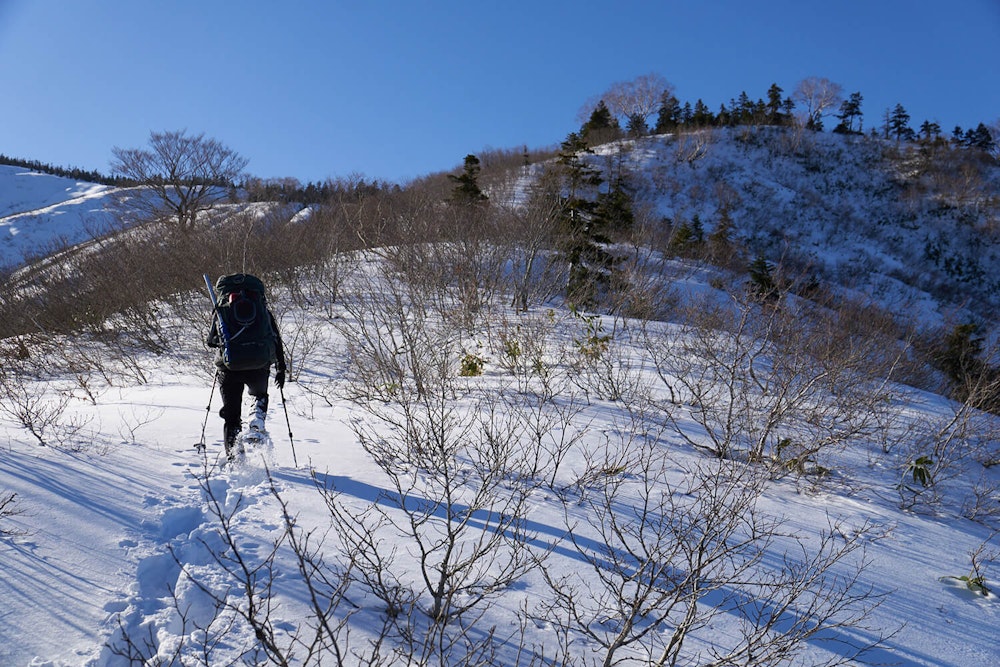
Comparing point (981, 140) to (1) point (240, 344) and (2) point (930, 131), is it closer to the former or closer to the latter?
(2) point (930, 131)

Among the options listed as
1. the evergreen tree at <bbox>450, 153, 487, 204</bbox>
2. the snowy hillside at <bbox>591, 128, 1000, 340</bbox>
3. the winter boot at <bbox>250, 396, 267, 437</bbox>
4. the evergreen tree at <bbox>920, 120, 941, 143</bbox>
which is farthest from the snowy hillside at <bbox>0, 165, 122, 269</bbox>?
the evergreen tree at <bbox>920, 120, 941, 143</bbox>

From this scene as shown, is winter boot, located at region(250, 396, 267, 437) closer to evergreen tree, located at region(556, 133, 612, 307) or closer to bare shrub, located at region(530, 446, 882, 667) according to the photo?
bare shrub, located at region(530, 446, 882, 667)

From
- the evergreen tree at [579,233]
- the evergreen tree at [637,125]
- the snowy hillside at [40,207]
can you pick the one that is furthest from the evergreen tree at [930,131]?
the snowy hillside at [40,207]

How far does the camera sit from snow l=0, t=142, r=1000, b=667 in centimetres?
229

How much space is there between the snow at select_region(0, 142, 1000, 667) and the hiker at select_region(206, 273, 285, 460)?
0.30 m

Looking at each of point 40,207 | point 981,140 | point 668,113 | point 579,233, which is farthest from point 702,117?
point 40,207

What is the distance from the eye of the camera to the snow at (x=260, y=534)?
2295 mm

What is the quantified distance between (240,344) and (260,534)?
180 centimetres

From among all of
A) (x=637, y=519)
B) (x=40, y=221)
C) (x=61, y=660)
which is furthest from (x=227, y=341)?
(x=40, y=221)

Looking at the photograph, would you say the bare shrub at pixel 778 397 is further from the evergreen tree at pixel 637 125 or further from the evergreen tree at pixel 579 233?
the evergreen tree at pixel 637 125

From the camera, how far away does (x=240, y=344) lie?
13.5ft

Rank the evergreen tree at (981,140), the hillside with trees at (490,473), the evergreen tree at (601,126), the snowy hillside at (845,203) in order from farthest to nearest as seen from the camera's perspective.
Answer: the evergreen tree at (601,126), the evergreen tree at (981,140), the snowy hillside at (845,203), the hillside with trees at (490,473)

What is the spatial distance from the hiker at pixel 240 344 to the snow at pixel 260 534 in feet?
1.00

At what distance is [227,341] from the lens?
409 centimetres
